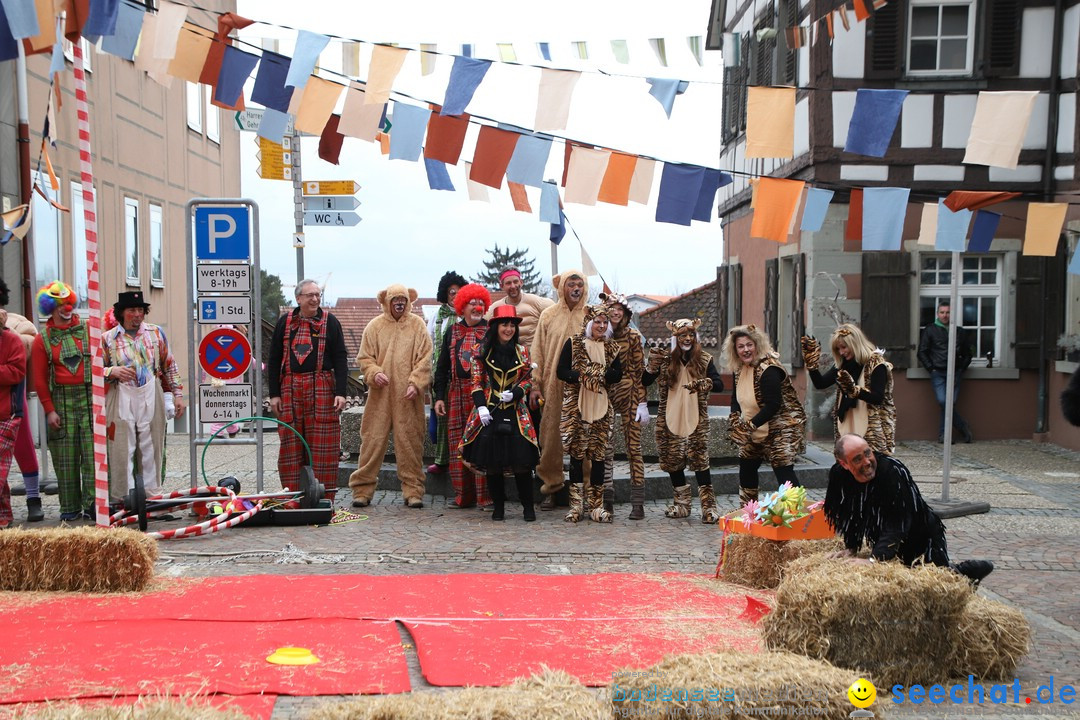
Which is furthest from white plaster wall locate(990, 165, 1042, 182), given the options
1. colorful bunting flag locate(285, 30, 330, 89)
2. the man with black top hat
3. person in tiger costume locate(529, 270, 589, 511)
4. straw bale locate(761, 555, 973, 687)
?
straw bale locate(761, 555, 973, 687)

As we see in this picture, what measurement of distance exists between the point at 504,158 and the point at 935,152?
821 cm

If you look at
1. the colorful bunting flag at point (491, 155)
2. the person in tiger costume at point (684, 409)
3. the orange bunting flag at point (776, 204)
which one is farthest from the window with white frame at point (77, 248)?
the orange bunting flag at point (776, 204)

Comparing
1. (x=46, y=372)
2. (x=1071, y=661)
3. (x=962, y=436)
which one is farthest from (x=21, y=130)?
(x=1071, y=661)

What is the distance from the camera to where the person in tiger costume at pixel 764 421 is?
9109 mm

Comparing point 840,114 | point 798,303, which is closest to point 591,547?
point 798,303

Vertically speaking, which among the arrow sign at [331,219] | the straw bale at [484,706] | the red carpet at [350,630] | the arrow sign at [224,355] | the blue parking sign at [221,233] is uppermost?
the arrow sign at [331,219]

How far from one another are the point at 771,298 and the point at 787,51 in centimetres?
377

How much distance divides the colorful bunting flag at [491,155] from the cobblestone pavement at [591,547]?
2853 mm

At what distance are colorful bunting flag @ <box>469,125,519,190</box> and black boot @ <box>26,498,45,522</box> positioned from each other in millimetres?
4462

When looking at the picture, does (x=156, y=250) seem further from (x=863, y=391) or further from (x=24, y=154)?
(x=863, y=391)

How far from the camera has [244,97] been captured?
9289 millimetres

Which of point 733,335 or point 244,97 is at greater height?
point 244,97

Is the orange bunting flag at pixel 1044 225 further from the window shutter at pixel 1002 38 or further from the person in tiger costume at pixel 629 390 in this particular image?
the window shutter at pixel 1002 38

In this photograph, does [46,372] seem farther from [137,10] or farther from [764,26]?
[764,26]
